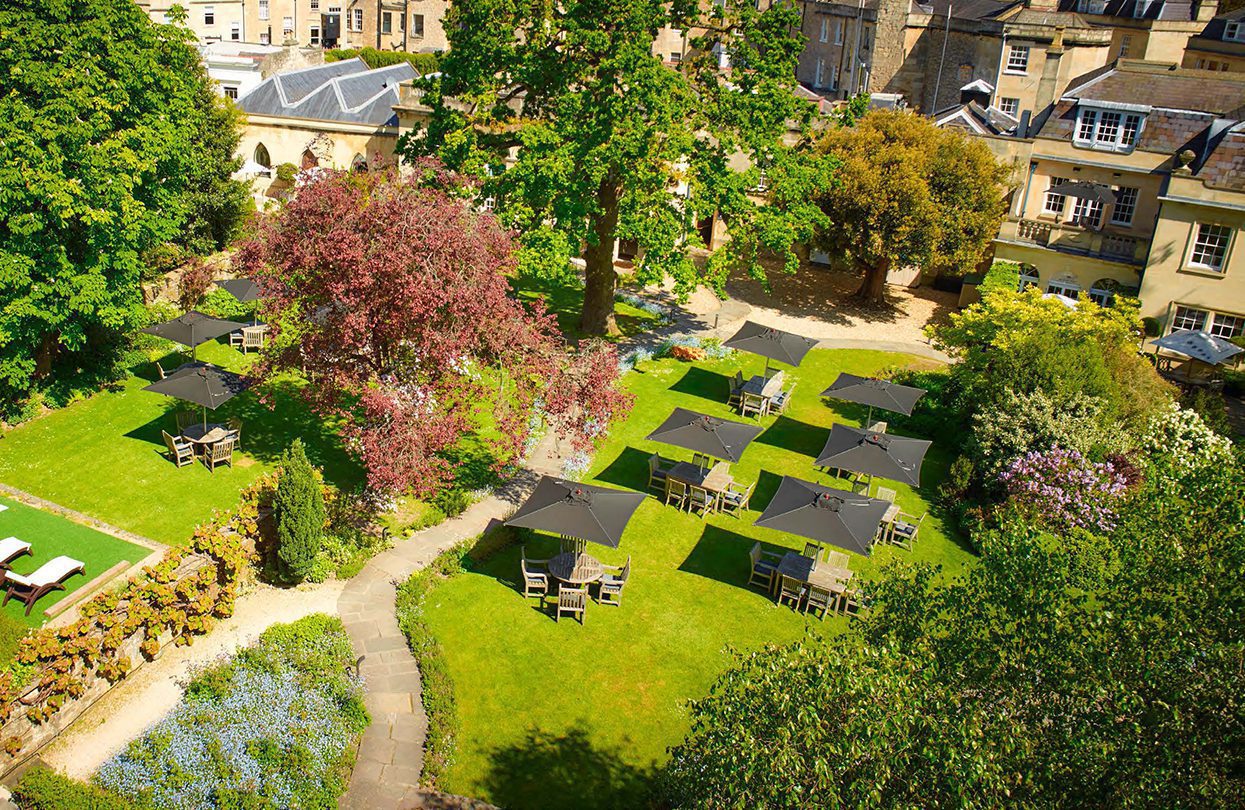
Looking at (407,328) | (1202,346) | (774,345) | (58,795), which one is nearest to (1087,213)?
(1202,346)

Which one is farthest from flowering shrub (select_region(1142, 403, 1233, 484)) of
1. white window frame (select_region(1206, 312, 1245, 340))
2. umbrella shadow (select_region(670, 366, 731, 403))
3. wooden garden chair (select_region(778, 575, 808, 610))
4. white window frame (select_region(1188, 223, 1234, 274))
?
umbrella shadow (select_region(670, 366, 731, 403))

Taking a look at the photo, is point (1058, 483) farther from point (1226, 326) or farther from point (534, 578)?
point (1226, 326)

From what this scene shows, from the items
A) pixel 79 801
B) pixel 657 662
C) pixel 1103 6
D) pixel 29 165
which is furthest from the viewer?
pixel 1103 6

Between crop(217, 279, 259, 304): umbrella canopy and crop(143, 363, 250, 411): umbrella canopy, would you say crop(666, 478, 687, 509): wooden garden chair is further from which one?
crop(217, 279, 259, 304): umbrella canopy

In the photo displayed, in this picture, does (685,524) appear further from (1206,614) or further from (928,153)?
(928,153)

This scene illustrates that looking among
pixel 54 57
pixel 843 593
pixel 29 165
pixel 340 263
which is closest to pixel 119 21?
pixel 54 57

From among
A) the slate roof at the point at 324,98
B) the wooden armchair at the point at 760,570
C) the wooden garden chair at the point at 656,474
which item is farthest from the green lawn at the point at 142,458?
the slate roof at the point at 324,98
